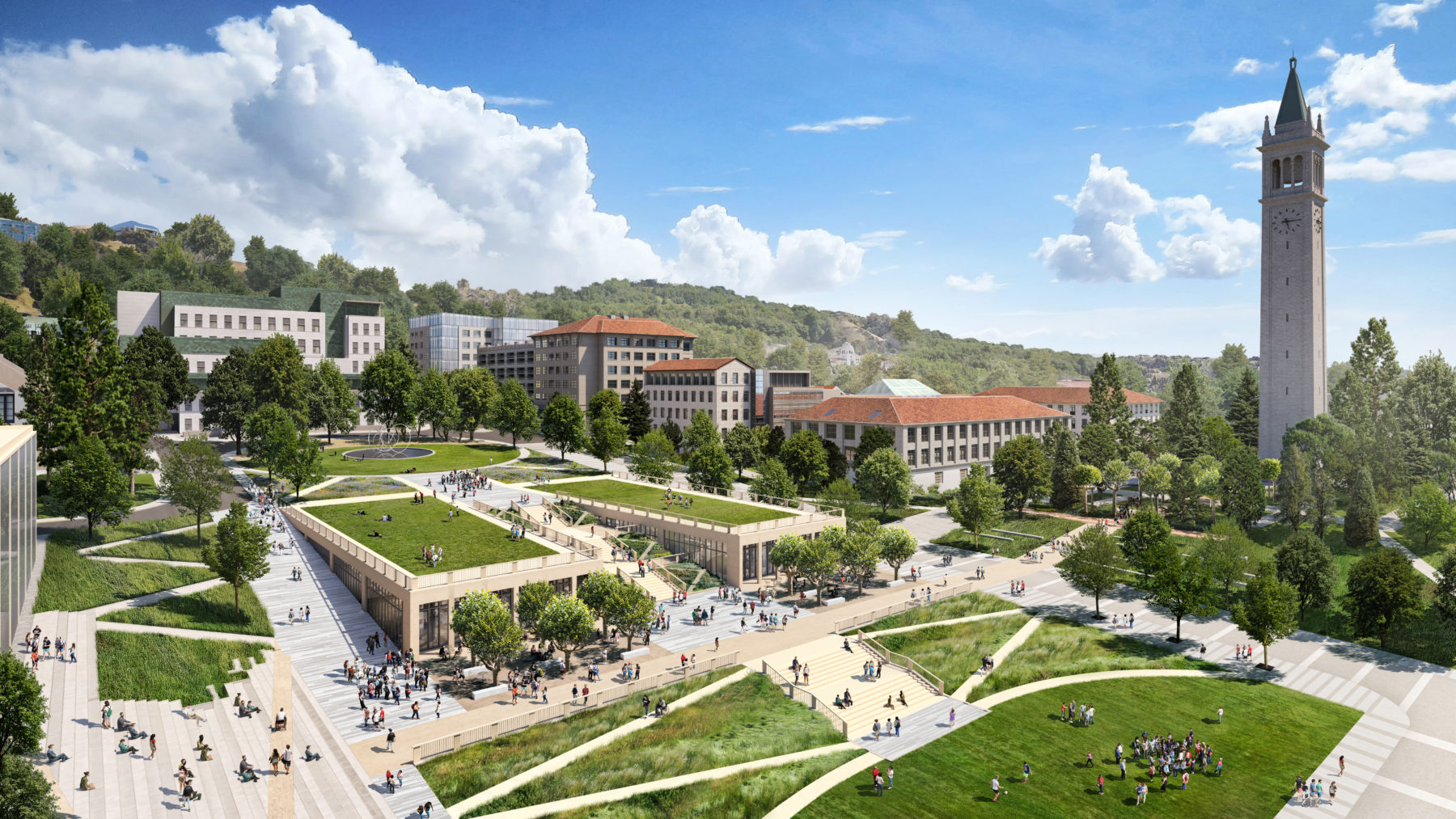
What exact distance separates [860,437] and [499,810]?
7489 centimetres

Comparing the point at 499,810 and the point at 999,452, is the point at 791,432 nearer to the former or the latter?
the point at 999,452

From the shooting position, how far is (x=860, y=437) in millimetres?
101562

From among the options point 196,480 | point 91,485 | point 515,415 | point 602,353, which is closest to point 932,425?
point 515,415

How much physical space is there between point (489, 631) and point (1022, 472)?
61949 millimetres

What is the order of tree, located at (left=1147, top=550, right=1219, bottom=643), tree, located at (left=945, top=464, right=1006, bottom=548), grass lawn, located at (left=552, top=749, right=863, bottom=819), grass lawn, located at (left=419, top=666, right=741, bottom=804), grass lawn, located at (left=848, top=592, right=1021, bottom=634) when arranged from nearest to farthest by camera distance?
grass lawn, located at (left=552, top=749, right=863, bottom=819), grass lawn, located at (left=419, top=666, right=741, bottom=804), tree, located at (left=1147, top=550, right=1219, bottom=643), grass lawn, located at (left=848, top=592, right=1021, bottom=634), tree, located at (left=945, top=464, right=1006, bottom=548)

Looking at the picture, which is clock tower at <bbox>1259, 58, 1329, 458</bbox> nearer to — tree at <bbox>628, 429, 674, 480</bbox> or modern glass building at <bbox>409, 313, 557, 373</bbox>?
tree at <bbox>628, 429, 674, 480</bbox>

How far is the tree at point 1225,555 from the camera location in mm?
60500

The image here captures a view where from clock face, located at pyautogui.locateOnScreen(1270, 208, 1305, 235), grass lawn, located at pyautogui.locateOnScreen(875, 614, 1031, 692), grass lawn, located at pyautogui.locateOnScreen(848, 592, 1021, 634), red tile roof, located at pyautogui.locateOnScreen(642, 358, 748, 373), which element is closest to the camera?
grass lawn, located at pyautogui.locateOnScreen(875, 614, 1031, 692)

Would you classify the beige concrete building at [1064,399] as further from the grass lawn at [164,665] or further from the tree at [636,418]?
the grass lawn at [164,665]

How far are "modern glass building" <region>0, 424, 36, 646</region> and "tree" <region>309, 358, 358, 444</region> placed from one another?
56.3 metres

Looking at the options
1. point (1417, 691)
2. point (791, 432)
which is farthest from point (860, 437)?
point (1417, 691)

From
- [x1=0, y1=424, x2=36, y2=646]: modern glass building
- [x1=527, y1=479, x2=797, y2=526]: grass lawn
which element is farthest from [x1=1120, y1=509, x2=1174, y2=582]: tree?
[x1=0, y1=424, x2=36, y2=646]: modern glass building

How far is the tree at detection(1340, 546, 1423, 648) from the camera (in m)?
54.6

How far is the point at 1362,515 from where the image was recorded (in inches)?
2847
